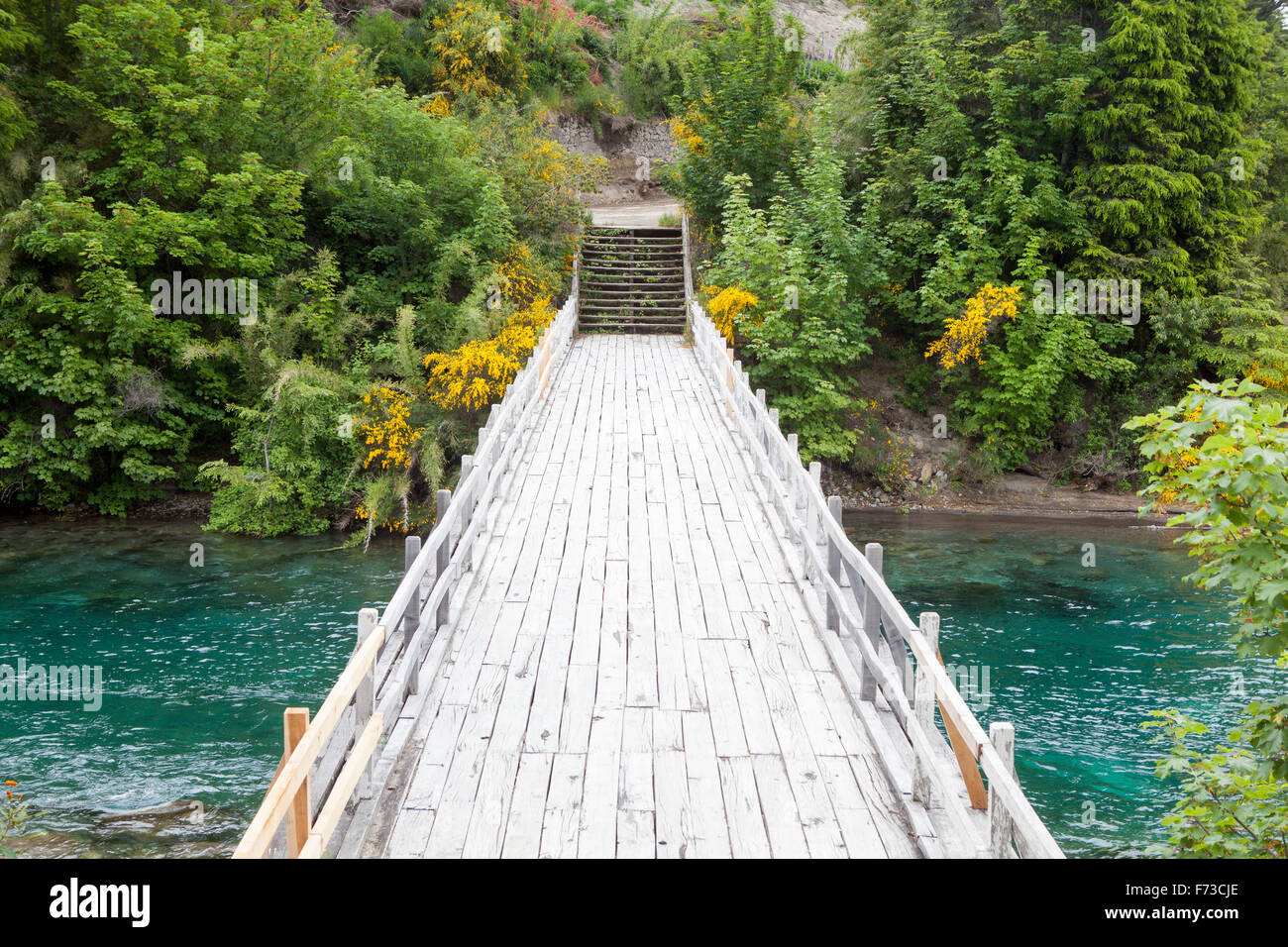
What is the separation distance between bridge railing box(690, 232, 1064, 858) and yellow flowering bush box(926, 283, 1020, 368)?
521 inches

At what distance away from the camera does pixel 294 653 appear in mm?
13672

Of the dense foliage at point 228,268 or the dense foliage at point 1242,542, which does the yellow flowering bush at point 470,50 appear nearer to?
the dense foliage at point 228,268

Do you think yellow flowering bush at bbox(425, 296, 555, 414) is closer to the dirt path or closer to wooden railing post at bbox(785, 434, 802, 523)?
wooden railing post at bbox(785, 434, 802, 523)

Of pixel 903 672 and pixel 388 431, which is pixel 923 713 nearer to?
pixel 903 672

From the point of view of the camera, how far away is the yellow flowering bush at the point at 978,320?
21.8m

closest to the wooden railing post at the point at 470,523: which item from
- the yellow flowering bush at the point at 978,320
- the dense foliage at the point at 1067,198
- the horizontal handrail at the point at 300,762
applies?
the horizontal handrail at the point at 300,762

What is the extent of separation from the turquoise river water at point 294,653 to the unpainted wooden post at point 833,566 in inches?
170

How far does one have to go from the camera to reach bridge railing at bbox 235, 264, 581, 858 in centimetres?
368

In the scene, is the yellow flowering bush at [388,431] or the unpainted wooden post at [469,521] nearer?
the unpainted wooden post at [469,521]

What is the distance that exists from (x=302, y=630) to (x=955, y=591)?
11.2m

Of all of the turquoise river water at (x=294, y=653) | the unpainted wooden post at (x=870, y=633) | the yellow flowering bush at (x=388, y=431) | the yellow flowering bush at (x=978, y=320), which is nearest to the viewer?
the unpainted wooden post at (x=870, y=633)

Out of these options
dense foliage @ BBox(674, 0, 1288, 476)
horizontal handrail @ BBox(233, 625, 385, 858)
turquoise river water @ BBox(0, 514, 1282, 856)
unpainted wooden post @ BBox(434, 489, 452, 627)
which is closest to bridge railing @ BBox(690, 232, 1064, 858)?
horizontal handrail @ BBox(233, 625, 385, 858)

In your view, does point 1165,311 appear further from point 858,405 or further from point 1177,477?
point 1177,477

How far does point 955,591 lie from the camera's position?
1691cm
